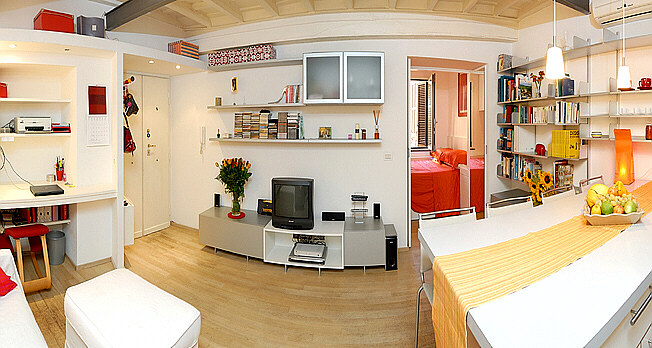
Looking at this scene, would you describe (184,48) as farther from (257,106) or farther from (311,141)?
(311,141)

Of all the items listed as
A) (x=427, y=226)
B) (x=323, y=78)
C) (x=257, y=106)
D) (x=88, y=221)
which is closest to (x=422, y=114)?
(x=323, y=78)

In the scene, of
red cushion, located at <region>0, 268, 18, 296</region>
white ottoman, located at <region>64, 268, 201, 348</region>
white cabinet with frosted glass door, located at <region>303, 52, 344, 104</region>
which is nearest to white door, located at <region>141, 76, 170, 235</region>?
white cabinet with frosted glass door, located at <region>303, 52, 344, 104</region>

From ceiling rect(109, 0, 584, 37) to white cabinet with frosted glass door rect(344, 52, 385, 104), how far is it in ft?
2.07

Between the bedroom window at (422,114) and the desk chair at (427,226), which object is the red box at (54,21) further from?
the bedroom window at (422,114)

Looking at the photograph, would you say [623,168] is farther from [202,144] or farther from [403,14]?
[202,144]

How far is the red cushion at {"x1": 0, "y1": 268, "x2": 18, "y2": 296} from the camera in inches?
87.4

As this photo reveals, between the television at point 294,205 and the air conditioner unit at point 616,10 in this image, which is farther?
the television at point 294,205

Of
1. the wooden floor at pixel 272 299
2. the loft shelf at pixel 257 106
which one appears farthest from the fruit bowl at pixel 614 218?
the loft shelf at pixel 257 106

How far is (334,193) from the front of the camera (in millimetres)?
4766

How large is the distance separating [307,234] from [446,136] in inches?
176

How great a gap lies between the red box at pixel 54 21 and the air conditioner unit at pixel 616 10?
533cm

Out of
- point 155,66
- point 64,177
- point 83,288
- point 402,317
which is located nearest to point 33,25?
point 155,66

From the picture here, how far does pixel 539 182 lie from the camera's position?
Result: 445 centimetres

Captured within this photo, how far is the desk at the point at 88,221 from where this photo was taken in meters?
3.77
